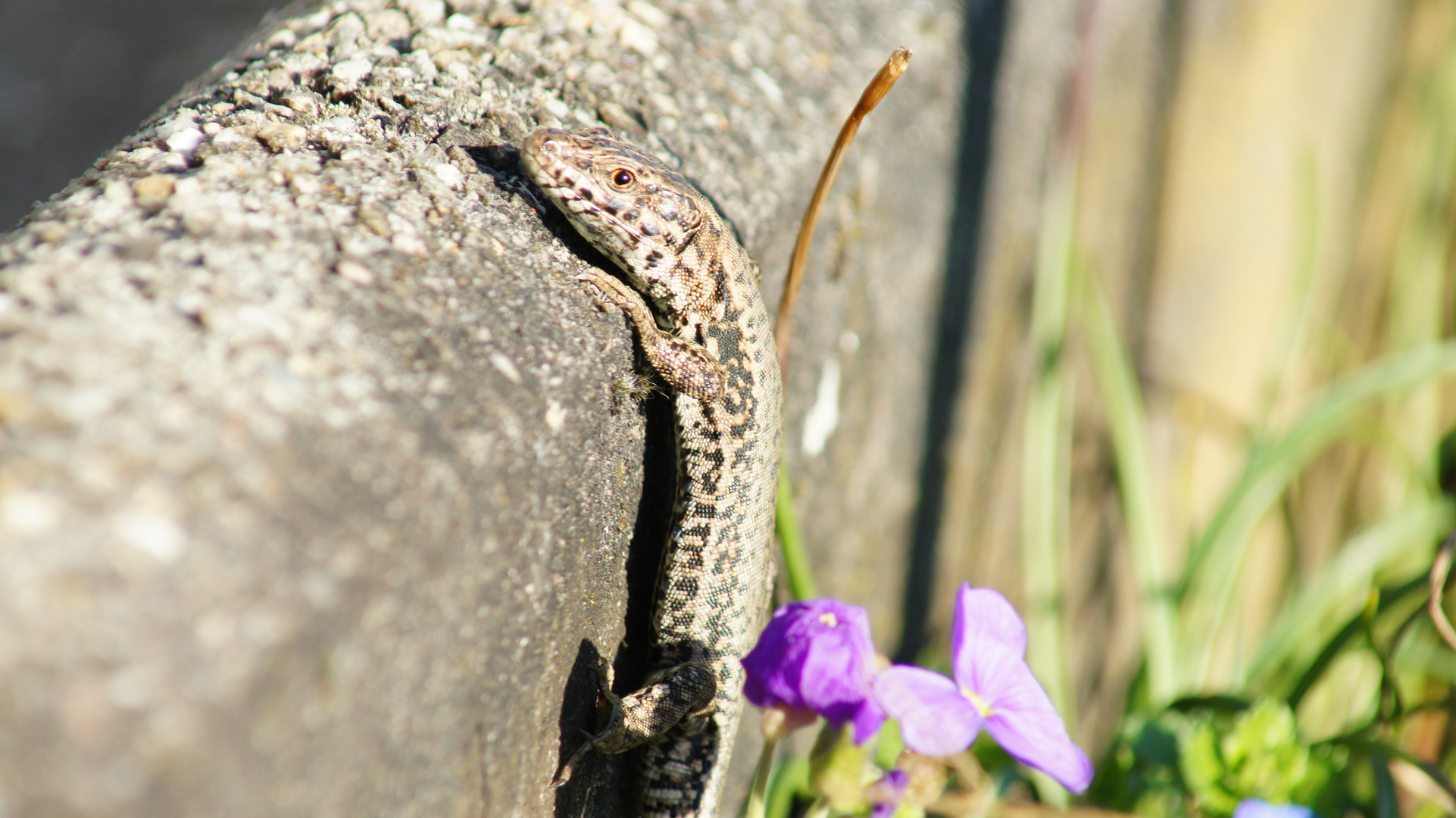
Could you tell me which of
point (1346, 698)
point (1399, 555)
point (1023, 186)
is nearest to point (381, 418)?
point (1023, 186)

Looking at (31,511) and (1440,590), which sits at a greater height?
(1440,590)

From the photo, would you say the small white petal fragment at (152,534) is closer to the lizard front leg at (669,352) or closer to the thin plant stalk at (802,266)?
the lizard front leg at (669,352)

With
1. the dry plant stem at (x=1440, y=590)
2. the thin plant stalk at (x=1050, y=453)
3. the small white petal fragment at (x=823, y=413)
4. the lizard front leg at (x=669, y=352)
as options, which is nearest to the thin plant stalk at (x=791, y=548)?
the lizard front leg at (x=669, y=352)

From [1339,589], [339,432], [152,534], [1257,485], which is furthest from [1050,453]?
[152,534]

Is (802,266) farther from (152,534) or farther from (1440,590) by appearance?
(1440,590)

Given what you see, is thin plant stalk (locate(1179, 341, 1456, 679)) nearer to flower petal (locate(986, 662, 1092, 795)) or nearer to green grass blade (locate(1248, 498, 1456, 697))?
green grass blade (locate(1248, 498, 1456, 697))

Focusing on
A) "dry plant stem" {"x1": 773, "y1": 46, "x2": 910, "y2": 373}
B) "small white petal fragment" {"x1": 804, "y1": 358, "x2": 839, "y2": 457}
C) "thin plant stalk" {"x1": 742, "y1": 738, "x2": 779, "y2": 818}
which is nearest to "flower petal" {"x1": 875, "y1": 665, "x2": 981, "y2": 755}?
"thin plant stalk" {"x1": 742, "y1": 738, "x2": 779, "y2": 818}
